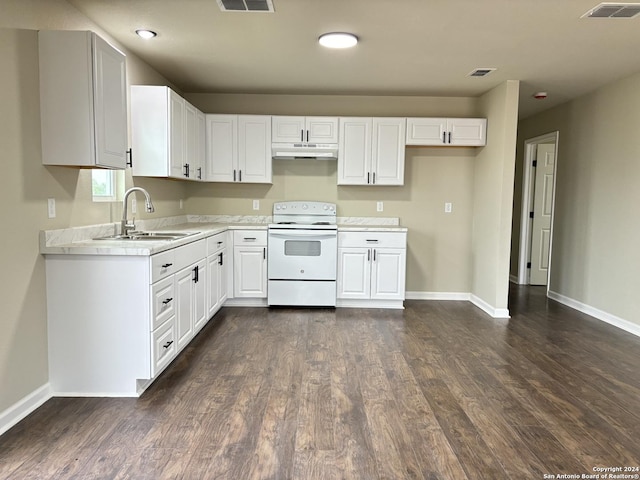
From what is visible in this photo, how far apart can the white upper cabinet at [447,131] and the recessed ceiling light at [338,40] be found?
1.77 meters

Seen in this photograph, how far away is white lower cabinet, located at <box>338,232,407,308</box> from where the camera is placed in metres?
4.72

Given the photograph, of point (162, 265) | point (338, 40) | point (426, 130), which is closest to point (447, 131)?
point (426, 130)

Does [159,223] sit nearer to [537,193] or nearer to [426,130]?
[426,130]

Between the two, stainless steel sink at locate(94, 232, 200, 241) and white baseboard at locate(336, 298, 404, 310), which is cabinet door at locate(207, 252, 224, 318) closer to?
stainless steel sink at locate(94, 232, 200, 241)

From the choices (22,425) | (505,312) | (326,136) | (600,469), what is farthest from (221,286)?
(600,469)

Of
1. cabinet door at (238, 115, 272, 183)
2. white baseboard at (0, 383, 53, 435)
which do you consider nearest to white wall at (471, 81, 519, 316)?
cabinet door at (238, 115, 272, 183)

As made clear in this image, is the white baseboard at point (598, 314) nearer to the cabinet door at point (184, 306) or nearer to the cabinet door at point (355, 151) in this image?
the cabinet door at point (355, 151)

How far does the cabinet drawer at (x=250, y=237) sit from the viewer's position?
471 centimetres

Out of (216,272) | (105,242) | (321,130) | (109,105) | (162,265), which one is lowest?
(216,272)

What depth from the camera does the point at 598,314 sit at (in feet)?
15.0

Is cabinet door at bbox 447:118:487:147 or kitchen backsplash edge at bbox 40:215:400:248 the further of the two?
cabinet door at bbox 447:118:487:147

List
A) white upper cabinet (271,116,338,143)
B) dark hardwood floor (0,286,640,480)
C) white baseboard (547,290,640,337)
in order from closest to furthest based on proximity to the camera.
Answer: dark hardwood floor (0,286,640,480) < white baseboard (547,290,640,337) < white upper cabinet (271,116,338,143)

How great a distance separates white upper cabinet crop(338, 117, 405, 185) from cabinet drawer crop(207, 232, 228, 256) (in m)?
1.46

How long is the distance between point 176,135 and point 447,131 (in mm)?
2922
